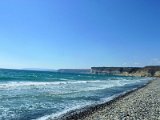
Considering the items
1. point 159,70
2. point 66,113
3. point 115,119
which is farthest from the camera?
point 159,70

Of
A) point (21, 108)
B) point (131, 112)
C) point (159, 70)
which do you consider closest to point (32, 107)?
point (21, 108)

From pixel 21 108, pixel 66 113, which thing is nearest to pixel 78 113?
pixel 66 113

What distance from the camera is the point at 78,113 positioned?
19.6m

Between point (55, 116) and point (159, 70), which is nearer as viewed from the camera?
point (55, 116)

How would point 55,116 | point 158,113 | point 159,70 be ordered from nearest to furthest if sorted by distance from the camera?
point 158,113, point 55,116, point 159,70

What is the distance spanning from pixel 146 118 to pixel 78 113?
16.8 feet

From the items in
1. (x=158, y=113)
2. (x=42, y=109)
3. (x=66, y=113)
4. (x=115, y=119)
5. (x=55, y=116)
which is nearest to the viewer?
(x=115, y=119)

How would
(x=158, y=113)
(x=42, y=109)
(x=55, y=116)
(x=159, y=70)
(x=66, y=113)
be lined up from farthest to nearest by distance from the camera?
(x=159, y=70) → (x=42, y=109) → (x=66, y=113) → (x=55, y=116) → (x=158, y=113)

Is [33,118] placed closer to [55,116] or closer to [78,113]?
[55,116]

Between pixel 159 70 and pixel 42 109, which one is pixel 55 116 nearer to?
pixel 42 109

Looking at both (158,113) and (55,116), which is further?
(55,116)

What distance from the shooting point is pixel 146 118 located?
15742 mm

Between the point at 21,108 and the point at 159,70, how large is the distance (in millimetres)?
186445

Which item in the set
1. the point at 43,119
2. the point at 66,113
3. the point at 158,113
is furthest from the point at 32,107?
the point at 158,113
